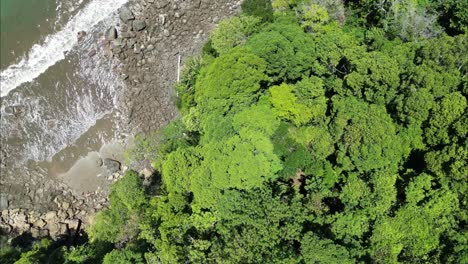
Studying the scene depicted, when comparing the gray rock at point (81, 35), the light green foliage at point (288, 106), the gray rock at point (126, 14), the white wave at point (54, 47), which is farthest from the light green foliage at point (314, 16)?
the gray rock at point (81, 35)

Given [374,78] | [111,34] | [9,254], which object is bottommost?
[9,254]

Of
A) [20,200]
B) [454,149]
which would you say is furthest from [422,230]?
[20,200]

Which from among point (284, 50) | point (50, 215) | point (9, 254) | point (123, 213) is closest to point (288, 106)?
point (284, 50)

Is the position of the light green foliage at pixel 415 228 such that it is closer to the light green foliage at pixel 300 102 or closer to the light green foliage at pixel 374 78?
the light green foliage at pixel 374 78

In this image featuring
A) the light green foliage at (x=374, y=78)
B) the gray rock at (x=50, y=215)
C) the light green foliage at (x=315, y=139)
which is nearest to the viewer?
the light green foliage at (x=374, y=78)

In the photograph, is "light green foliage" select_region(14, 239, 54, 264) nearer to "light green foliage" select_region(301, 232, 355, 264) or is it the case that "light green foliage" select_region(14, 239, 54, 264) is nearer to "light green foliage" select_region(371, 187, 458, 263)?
"light green foliage" select_region(301, 232, 355, 264)

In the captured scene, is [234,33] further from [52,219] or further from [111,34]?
[52,219]
